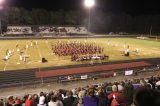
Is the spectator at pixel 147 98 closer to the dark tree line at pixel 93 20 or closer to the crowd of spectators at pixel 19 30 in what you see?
the crowd of spectators at pixel 19 30

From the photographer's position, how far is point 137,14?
4700 inches

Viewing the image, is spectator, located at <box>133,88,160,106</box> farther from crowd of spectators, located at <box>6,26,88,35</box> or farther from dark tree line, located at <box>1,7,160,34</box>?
dark tree line, located at <box>1,7,160,34</box>

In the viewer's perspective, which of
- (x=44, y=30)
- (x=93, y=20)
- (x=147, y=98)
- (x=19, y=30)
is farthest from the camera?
(x=93, y=20)

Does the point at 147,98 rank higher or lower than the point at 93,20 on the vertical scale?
lower

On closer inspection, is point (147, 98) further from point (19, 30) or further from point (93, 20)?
point (93, 20)

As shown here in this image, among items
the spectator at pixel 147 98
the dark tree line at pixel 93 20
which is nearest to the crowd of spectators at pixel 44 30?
the dark tree line at pixel 93 20

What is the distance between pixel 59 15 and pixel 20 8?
17732 mm

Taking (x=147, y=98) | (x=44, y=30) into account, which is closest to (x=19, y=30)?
(x=44, y=30)

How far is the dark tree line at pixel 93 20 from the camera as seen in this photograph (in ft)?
338

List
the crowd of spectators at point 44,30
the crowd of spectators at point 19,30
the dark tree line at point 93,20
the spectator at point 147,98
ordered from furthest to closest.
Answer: the dark tree line at point 93,20, the crowd of spectators at point 44,30, the crowd of spectators at point 19,30, the spectator at point 147,98

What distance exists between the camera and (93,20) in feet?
392

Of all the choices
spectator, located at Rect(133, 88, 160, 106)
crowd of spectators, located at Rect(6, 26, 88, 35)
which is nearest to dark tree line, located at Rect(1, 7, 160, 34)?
crowd of spectators, located at Rect(6, 26, 88, 35)

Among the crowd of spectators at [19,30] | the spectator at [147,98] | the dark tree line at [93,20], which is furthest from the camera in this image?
the dark tree line at [93,20]

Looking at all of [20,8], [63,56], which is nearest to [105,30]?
[20,8]
